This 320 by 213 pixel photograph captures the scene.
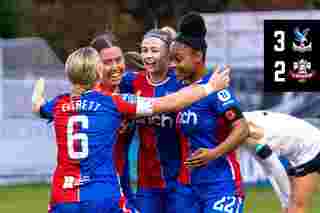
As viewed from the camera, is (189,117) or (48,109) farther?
(189,117)

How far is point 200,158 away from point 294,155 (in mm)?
3090

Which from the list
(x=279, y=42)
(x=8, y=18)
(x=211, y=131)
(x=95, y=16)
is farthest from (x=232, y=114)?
(x=95, y=16)

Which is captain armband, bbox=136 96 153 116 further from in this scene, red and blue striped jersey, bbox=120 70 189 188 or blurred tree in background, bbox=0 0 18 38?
blurred tree in background, bbox=0 0 18 38

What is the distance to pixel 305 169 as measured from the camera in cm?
1118

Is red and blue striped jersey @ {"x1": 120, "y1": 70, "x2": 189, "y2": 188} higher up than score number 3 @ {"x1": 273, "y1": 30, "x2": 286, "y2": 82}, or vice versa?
score number 3 @ {"x1": 273, "y1": 30, "x2": 286, "y2": 82}

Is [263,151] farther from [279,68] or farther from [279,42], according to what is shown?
[279,42]

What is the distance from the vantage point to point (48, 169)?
17766mm

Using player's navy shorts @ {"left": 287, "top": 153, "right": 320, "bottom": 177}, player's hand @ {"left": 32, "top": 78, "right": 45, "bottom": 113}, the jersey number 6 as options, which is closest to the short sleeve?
player's hand @ {"left": 32, "top": 78, "right": 45, "bottom": 113}

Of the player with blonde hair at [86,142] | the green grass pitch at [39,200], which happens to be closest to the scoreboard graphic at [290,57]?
the green grass pitch at [39,200]

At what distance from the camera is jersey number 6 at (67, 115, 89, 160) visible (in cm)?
759

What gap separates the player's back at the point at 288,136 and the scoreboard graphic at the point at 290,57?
11.5 feet

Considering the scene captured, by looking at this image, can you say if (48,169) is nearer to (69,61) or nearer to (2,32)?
(2,32)

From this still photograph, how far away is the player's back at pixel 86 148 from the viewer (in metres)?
7.61

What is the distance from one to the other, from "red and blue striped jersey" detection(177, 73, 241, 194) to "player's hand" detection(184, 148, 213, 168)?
0.10m
